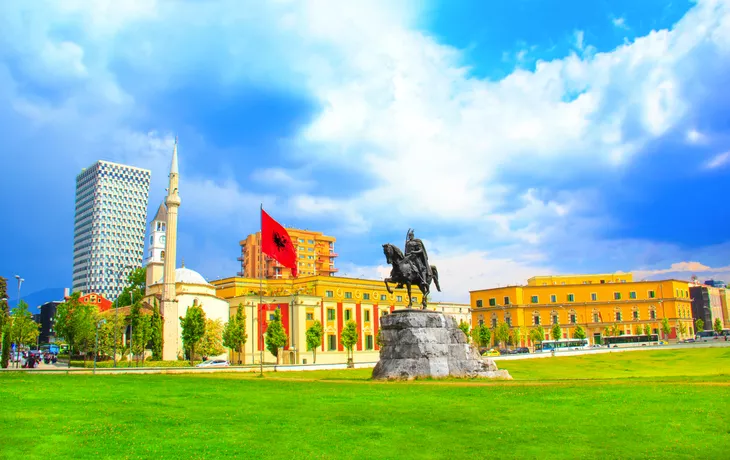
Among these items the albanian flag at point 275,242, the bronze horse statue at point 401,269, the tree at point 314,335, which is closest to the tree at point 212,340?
the tree at point 314,335

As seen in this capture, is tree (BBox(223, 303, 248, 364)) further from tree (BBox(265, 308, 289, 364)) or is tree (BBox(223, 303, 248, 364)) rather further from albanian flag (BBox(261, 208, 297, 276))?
albanian flag (BBox(261, 208, 297, 276))

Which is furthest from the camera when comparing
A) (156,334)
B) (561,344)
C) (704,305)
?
(704,305)

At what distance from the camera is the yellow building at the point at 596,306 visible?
114 metres

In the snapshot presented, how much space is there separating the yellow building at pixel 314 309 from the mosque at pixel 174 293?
11.3 ft

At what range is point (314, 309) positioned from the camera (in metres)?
82.9

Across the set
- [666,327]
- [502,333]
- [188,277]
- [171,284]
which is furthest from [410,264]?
[666,327]

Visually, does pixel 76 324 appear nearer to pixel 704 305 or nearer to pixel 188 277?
pixel 188 277

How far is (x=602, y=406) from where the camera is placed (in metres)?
17.0

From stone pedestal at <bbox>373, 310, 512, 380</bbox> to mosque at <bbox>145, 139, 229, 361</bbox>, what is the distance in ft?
159

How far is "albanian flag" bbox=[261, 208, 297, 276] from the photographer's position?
39.9m

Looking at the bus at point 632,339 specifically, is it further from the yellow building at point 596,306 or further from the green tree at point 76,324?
the green tree at point 76,324

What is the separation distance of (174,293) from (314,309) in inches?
752

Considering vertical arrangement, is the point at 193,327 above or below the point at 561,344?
above

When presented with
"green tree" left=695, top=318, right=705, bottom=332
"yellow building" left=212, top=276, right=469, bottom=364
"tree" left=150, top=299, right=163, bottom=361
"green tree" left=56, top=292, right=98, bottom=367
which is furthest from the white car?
"green tree" left=695, top=318, right=705, bottom=332
